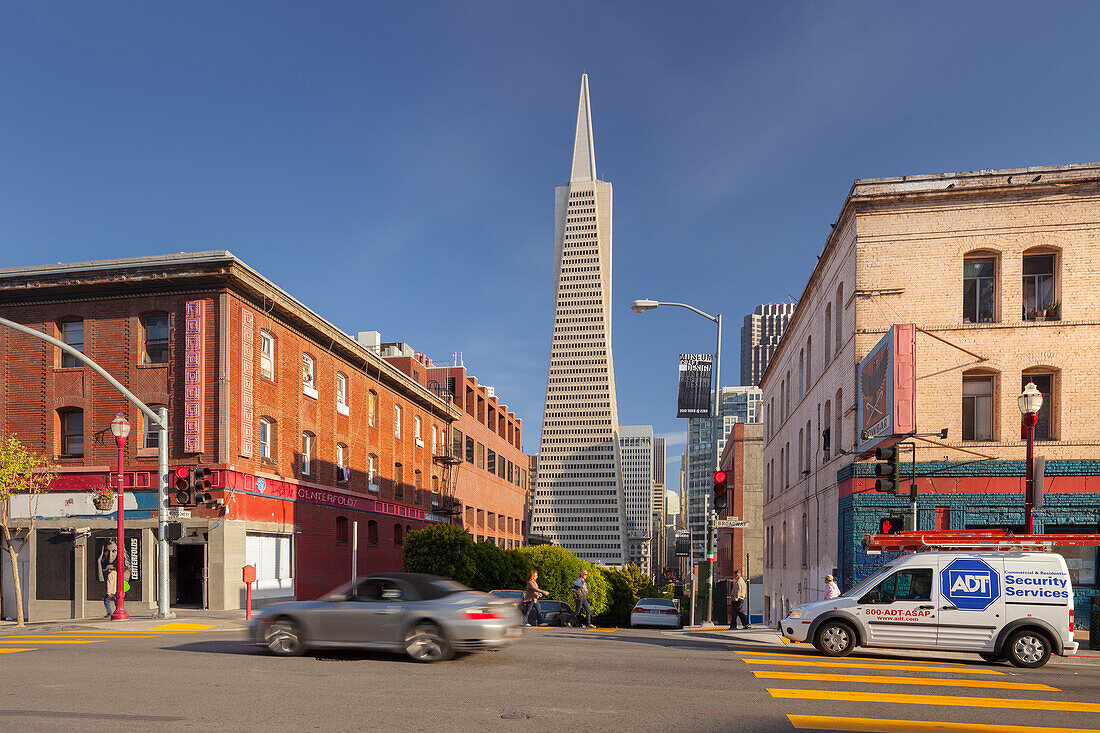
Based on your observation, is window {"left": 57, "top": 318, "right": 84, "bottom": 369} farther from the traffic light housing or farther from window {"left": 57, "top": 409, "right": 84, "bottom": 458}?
the traffic light housing

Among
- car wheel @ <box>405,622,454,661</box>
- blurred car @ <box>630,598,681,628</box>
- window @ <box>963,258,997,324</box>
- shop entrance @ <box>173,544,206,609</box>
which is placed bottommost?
blurred car @ <box>630,598,681,628</box>

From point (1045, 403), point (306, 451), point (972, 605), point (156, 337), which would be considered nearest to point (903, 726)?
point (972, 605)

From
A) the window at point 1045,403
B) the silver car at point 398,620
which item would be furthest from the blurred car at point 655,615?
the silver car at point 398,620

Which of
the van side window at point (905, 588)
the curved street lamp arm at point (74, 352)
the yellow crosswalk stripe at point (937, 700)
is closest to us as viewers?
the yellow crosswalk stripe at point (937, 700)

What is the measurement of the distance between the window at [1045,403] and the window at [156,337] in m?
26.7

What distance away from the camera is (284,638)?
41.2 feet

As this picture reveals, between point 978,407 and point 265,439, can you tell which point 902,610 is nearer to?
point 978,407

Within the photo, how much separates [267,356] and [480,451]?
35.0 metres

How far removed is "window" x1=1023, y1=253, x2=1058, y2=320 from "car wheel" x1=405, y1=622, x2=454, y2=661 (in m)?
19.0

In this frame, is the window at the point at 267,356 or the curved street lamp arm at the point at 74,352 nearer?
the curved street lamp arm at the point at 74,352

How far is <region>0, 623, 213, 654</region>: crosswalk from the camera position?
14.7 m

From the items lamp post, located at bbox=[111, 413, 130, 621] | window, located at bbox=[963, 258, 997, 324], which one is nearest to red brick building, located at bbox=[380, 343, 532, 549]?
lamp post, located at bbox=[111, 413, 130, 621]

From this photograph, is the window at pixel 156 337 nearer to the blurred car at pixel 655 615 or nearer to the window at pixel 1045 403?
the blurred car at pixel 655 615

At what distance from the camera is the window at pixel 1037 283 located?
73.8 ft
